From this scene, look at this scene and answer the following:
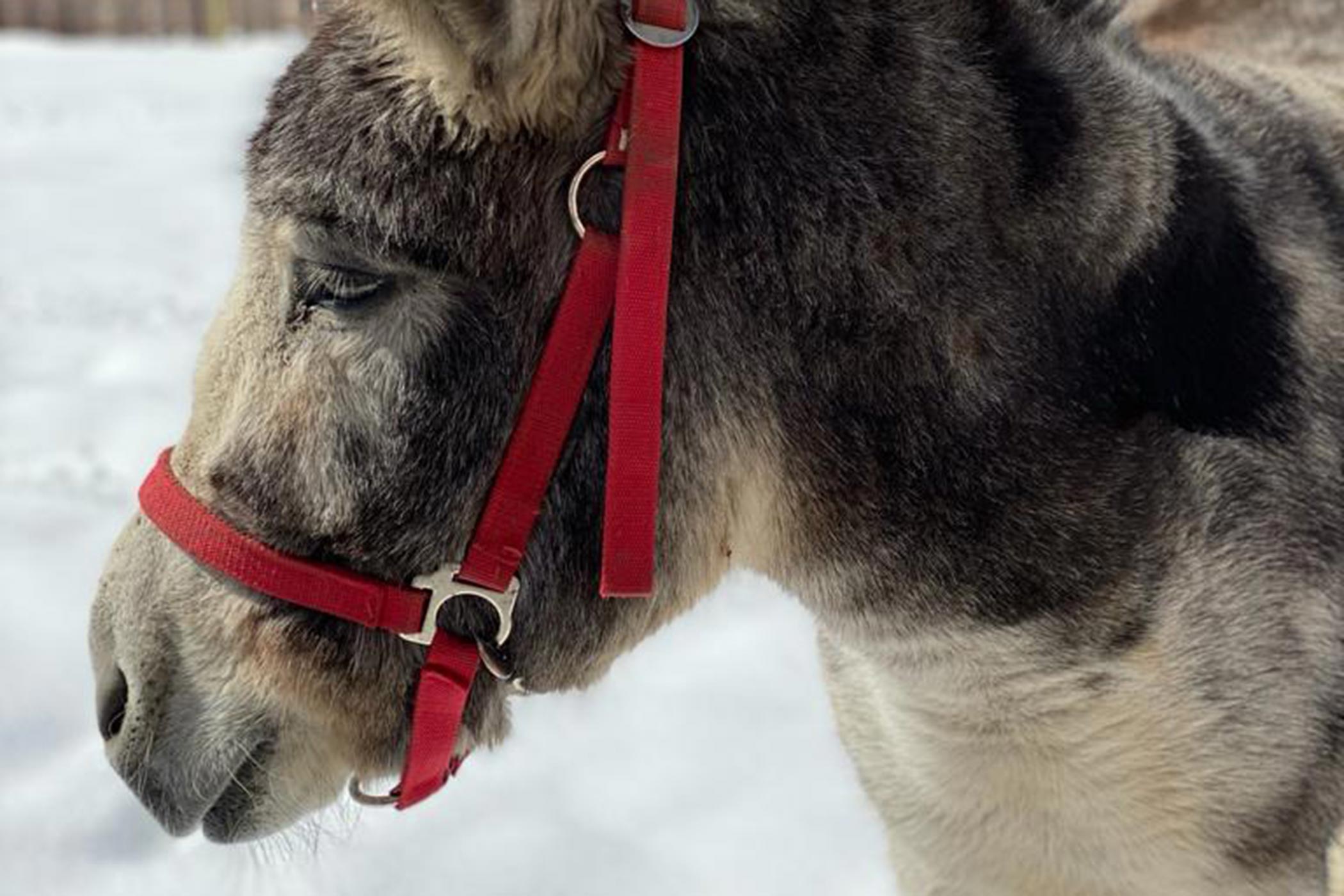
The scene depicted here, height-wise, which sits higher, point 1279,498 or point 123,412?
point 1279,498

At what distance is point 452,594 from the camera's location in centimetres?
162

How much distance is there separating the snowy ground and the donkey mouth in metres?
→ 0.22

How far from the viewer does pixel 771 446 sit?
1.63 metres

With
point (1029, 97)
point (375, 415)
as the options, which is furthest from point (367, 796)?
point (1029, 97)

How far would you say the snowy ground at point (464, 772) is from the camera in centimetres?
292

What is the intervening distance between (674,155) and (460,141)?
22 cm

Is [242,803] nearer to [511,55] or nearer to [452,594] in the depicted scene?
[452,594]

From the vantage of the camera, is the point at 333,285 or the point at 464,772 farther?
the point at 464,772

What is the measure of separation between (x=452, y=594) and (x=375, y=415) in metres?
0.21

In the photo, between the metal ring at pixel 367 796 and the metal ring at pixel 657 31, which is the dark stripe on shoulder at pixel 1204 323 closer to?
the metal ring at pixel 657 31

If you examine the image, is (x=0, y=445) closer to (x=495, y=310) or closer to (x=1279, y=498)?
(x=495, y=310)

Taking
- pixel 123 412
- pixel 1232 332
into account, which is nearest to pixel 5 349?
pixel 123 412

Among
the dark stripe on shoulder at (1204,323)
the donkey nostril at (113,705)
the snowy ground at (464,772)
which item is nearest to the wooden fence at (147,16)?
the snowy ground at (464,772)

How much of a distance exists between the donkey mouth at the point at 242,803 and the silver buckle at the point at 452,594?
10.0 inches
